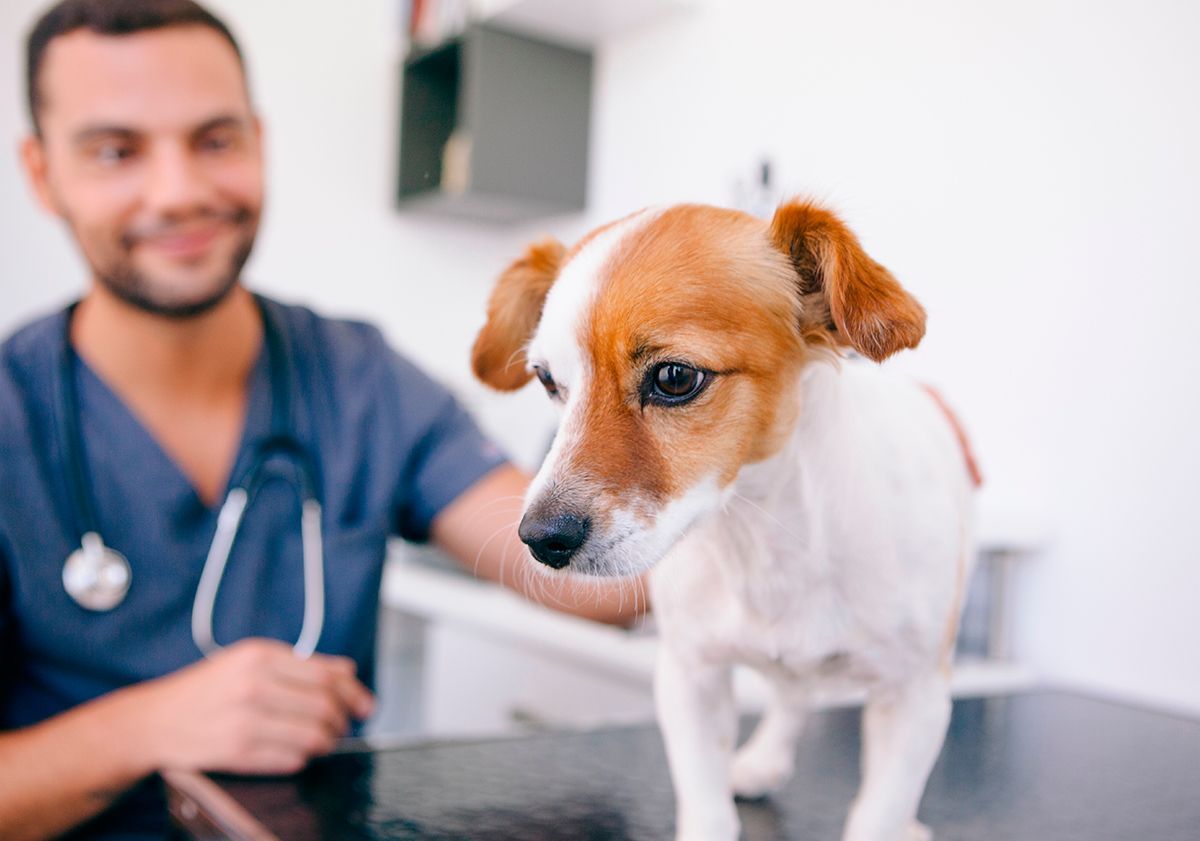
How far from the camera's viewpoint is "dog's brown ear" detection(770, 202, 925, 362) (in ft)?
1.41

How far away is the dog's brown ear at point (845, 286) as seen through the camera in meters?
0.43

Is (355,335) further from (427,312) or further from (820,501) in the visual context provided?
(427,312)

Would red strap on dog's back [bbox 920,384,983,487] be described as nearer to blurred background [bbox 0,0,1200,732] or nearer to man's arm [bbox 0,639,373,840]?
blurred background [bbox 0,0,1200,732]

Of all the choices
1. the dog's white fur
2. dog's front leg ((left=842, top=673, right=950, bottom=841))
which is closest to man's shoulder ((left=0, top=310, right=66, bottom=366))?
the dog's white fur

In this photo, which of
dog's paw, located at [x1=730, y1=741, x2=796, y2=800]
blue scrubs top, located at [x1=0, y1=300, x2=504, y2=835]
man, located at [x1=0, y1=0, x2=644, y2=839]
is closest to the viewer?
dog's paw, located at [x1=730, y1=741, x2=796, y2=800]

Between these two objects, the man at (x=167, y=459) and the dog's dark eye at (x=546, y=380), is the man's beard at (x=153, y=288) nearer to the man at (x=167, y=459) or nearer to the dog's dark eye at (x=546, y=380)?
the man at (x=167, y=459)

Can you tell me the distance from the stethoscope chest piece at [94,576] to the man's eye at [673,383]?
0.63 m

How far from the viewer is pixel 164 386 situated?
3.37 ft

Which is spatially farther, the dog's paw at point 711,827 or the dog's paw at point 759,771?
the dog's paw at point 759,771

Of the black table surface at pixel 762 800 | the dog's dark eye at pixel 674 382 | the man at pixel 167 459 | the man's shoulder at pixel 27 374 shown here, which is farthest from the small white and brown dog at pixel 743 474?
the man's shoulder at pixel 27 374

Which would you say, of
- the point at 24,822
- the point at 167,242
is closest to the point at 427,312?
the point at 167,242

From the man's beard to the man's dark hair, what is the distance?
0.16m

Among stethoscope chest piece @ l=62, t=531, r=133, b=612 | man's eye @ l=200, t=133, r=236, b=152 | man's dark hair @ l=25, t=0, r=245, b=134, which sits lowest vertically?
stethoscope chest piece @ l=62, t=531, r=133, b=612

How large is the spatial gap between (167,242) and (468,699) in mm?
1090
